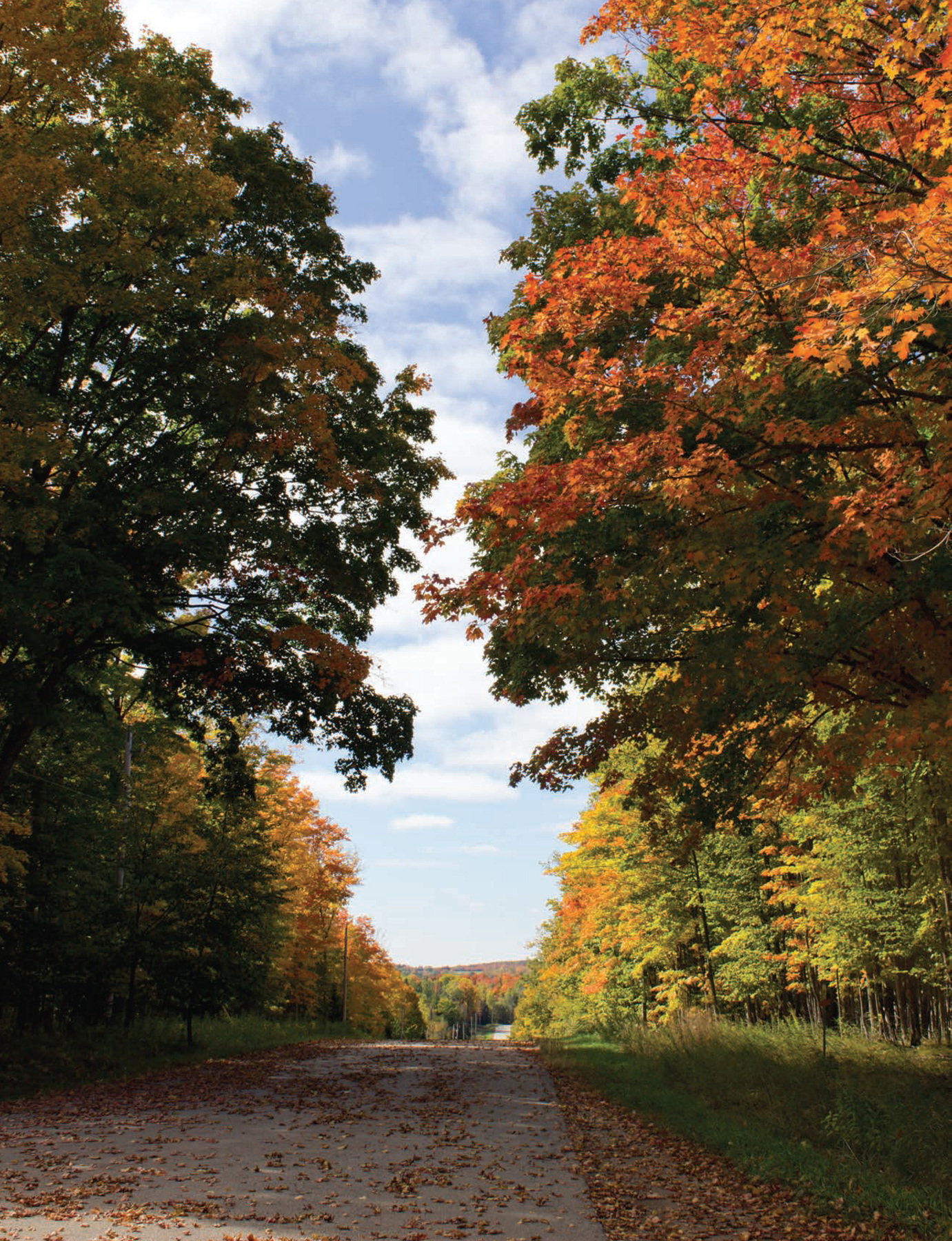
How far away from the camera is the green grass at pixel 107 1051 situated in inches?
541

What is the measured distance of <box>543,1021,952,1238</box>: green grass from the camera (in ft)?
22.4

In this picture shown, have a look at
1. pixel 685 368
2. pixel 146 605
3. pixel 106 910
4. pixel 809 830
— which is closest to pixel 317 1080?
pixel 106 910

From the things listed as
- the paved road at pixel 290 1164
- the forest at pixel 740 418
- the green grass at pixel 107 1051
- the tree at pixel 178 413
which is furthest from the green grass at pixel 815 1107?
the green grass at pixel 107 1051

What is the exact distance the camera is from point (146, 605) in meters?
13.9

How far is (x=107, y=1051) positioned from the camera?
643 inches

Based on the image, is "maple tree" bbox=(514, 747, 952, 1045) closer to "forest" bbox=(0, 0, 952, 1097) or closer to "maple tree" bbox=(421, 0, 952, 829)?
"forest" bbox=(0, 0, 952, 1097)

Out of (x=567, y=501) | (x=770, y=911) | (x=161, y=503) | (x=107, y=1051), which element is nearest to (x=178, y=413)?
(x=161, y=503)

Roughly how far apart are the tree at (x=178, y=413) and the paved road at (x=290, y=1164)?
610 centimetres

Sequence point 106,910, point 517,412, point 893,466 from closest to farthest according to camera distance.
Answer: point 893,466 → point 517,412 → point 106,910

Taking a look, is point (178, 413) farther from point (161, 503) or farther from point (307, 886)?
point (307, 886)

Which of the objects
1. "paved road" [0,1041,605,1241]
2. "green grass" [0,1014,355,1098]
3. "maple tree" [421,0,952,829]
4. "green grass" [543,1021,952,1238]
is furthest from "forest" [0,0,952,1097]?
"paved road" [0,1041,605,1241]

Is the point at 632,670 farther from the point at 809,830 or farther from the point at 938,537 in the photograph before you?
the point at 809,830

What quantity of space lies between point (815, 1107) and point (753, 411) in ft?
26.0

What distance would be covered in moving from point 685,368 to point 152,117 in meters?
11.7
